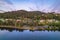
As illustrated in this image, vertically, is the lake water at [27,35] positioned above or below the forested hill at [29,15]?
below

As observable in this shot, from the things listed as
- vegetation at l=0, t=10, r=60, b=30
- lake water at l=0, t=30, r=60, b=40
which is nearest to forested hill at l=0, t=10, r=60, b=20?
vegetation at l=0, t=10, r=60, b=30

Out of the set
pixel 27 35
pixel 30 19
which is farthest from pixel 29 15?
pixel 27 35

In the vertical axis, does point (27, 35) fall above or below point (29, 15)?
below

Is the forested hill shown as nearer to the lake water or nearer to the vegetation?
the vegetation

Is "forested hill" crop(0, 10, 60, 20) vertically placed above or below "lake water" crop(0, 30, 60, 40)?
above

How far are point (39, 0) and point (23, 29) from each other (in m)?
0.45

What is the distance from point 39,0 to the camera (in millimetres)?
1874

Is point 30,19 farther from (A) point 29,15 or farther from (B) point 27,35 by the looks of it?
(B) point 27,35

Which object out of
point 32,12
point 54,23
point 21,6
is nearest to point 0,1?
point 21,6

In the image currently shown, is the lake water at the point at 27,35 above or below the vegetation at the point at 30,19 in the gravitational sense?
below

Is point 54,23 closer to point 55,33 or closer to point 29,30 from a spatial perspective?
point 55,33

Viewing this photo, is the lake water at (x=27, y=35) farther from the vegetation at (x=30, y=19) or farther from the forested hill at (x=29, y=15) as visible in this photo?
the forested hill at (x=29, y=15)

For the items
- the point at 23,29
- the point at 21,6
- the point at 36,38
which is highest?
the point at 21,6

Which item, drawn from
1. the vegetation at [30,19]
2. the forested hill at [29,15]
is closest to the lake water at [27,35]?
the vegetation at [30,19]
